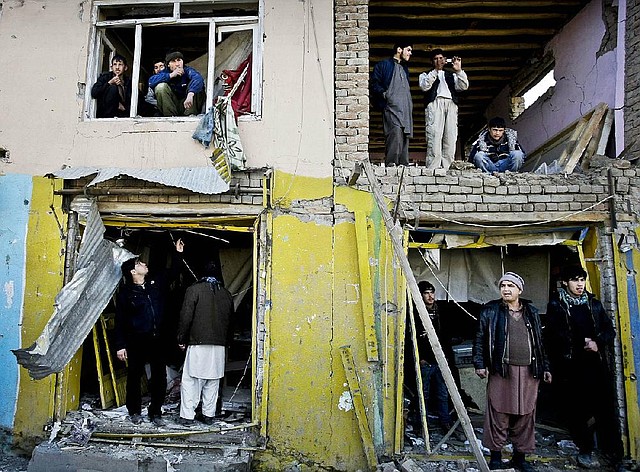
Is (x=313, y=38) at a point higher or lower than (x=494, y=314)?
higher

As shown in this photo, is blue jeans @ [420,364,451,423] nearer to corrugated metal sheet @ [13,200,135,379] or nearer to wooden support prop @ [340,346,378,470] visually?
wooden support prop @ [340,346,378,470]

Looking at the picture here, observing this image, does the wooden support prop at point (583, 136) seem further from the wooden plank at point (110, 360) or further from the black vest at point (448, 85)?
the wooden plank at point (110, 360)

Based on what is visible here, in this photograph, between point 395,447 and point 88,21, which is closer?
point 395,447

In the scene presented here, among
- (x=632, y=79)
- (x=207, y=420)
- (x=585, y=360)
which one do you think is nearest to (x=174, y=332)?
(x=207, y=420)

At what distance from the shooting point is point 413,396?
6.15 metres

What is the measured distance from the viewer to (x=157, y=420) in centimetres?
577

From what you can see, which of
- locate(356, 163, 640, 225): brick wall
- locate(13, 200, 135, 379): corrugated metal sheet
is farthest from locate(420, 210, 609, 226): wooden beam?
locate(13, 200, 135, 379): corrugated metal sheet

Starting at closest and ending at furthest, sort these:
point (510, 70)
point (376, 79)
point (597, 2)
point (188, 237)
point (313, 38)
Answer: point (313, 38) → point (376, 79) → point (597, 2) → point (188, 237) → point (510, 70)

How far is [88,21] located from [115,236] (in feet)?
8.59

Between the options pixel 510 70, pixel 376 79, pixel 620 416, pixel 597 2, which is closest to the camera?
pixel 620 416

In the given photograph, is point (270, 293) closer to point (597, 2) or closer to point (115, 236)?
point (115, 236)

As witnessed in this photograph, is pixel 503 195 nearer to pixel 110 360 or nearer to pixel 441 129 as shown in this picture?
pixel 441 129

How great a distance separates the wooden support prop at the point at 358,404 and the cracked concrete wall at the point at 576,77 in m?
4.52

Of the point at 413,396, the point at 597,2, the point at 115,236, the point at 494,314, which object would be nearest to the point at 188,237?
the point at 115,236
